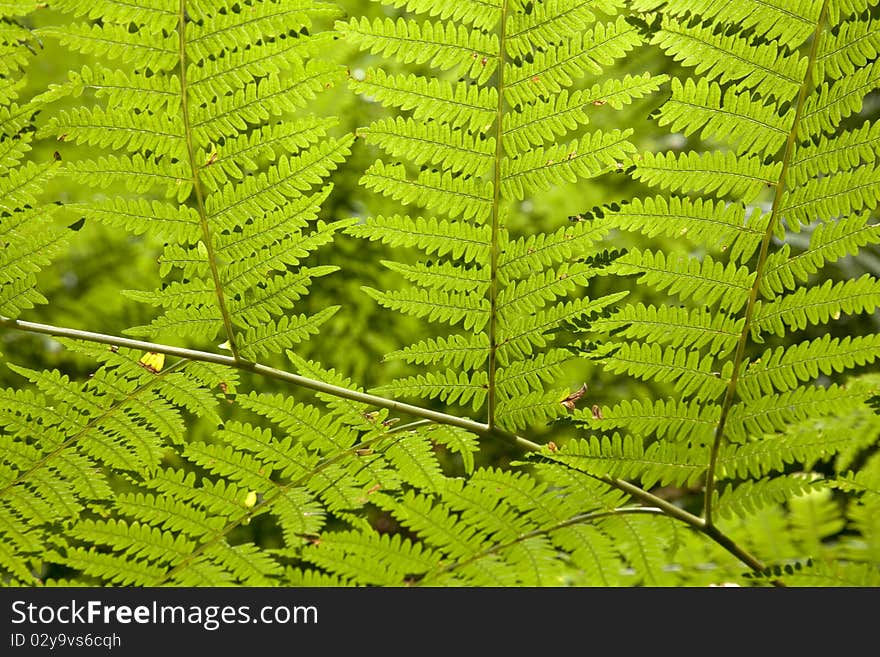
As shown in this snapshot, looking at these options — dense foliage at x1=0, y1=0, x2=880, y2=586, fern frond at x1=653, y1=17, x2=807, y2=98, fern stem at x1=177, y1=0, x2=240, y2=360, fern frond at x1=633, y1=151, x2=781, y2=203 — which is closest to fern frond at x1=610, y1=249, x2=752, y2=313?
dense foliage at x1=0, y1=0, x2=880, y2=586

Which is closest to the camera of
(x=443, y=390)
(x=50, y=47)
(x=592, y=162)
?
(x=592, y=162)

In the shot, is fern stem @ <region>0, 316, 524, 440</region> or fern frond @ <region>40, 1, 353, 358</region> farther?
fern stem @ <region>0, 316, 524, 440</region>

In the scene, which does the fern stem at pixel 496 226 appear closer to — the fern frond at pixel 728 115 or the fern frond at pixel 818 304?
the fern frond at pixel 728 115

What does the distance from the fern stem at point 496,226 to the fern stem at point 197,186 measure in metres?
0.43

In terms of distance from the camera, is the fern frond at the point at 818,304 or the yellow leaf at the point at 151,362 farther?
the yellow leaf at the point at 151,362

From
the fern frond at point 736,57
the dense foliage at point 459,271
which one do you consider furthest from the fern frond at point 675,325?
the fern frond at point 736,57

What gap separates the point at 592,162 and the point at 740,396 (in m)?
0.44

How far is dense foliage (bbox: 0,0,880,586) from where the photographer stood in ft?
3.43

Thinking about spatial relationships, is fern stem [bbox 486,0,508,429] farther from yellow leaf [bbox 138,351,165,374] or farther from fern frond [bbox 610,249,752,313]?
yellow leaf [bbox 138,351,165,374]

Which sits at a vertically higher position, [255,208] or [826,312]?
[255,208]

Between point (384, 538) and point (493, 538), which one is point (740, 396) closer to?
point (493, 538)

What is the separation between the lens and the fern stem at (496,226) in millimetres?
1072

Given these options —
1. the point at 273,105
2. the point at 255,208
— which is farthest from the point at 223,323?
the point at 273,105
